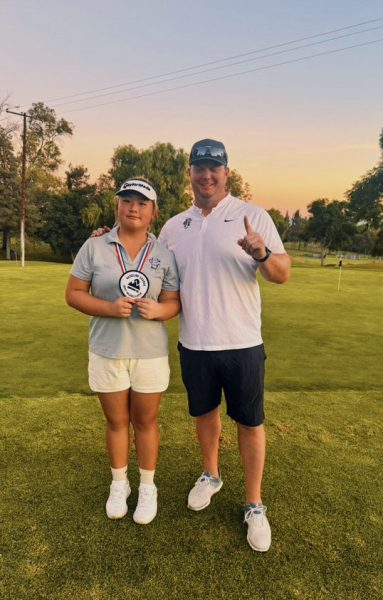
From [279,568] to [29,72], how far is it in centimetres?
2696

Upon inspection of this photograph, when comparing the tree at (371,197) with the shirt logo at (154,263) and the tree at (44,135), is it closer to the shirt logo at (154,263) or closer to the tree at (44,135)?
the tree at (44,135)

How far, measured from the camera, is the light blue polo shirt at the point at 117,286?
7.98 feet

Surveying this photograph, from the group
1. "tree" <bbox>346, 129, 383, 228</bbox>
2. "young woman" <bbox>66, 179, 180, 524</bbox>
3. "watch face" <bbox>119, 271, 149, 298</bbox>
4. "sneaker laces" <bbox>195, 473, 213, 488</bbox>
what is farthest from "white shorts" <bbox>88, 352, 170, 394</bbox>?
"tree" <bbox>346, 129, 383, 228</bbox>

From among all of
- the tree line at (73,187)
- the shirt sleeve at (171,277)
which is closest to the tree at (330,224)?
the tree line at (73,187)

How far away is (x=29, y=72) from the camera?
23.4m

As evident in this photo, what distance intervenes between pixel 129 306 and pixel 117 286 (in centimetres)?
16

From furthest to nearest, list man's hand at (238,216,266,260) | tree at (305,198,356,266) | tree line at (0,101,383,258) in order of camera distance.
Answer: tree at (305,198,356,266) → tree line at (0,101,383,258) → man's hand at (238,216,266,260)

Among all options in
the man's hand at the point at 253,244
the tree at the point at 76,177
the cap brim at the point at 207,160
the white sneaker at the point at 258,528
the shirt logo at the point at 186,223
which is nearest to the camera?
the man's hand at the point at 253,244

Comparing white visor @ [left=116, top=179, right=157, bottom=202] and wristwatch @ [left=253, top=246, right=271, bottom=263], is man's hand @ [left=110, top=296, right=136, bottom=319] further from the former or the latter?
wristwatch @ [left=253, top=246, right=271, bottom=263]

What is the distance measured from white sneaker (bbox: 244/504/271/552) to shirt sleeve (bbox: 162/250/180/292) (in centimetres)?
142

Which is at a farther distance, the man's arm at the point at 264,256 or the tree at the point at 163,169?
the tree at the point at 163,169

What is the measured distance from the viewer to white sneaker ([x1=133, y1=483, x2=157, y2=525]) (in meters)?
2.60

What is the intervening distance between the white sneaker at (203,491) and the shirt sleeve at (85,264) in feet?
5.14

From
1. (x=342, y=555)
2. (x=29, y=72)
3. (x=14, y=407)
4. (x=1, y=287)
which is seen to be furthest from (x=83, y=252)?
(x=29, y=72)
